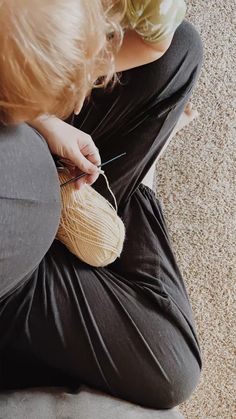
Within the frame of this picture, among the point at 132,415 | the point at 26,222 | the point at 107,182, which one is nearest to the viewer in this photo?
the point at 26,222

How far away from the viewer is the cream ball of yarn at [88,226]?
2.94ft

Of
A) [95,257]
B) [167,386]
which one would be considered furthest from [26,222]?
[167,386]

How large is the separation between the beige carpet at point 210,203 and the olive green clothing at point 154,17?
0.45 metres

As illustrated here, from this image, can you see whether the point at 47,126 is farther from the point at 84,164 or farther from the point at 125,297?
the point at 125,297

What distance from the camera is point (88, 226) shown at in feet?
2.98

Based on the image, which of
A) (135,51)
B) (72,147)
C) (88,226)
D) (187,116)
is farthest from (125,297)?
(187,116)

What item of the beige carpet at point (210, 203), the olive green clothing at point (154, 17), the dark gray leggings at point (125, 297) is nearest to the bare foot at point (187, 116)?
the beige carpet at point (210, 203)

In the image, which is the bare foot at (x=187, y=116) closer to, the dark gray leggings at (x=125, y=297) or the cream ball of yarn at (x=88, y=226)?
the dark gray leggings at (x=125, y=297)

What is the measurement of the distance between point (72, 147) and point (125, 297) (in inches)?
9.2

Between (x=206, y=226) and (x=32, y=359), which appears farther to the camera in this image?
(x=206, y=226)

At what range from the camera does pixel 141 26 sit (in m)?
0.86

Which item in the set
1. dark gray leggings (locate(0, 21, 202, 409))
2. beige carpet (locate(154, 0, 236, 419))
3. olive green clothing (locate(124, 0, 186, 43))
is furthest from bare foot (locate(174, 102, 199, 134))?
olive green clothing (locate(124, 0, 186, 43))

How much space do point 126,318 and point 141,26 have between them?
0.41 meters

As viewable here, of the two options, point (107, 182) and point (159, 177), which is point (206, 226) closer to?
point (159, 177)
